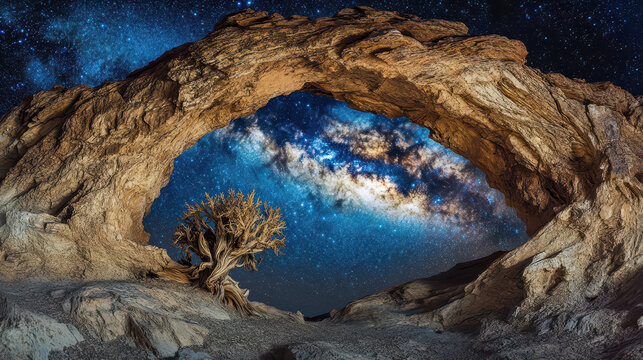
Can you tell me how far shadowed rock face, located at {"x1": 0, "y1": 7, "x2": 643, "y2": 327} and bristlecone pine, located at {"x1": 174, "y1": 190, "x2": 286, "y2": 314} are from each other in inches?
27.0

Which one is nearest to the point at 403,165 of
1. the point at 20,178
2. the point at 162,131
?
the point at 162,131

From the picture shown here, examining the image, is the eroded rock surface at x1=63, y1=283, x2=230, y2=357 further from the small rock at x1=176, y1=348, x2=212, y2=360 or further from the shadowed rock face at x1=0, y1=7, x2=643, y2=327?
the shadowed rock face at x1=0, y1=7, x2=643, y2=327

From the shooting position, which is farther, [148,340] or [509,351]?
[509,351]

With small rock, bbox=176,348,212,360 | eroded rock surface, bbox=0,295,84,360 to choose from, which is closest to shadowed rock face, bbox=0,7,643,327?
eroded rock surface, bbox=0,295,84,360

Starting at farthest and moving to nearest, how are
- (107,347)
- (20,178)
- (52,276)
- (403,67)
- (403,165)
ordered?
1. (403,165)
2. (403,67)
3. (20,178)
4. (52,276)
5. (107,347)

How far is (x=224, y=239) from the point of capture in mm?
8898

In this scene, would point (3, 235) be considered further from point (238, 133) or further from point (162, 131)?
point (238, 133)

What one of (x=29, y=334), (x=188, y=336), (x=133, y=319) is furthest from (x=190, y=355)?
(x=29, y=334)

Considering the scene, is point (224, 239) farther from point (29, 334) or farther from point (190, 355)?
point (29, 334)

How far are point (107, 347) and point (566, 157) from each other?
8417 mm

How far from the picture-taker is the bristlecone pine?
343 inches

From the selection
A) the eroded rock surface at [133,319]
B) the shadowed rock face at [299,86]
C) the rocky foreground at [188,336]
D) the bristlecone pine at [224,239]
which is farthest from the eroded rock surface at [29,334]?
the bristlecone pine at [224,239]

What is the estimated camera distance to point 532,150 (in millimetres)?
8594

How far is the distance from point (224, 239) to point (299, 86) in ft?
12.3
